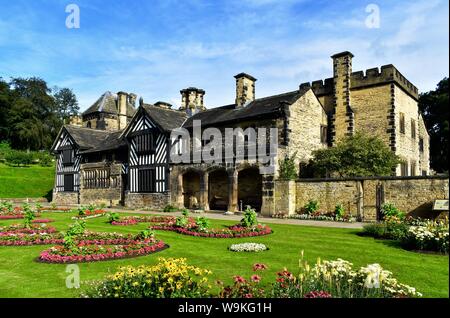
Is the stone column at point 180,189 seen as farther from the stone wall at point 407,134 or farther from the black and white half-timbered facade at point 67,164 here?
the stone wall at point 407,134

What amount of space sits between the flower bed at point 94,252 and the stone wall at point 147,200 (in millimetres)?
16940

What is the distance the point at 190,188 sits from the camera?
28.9 metres

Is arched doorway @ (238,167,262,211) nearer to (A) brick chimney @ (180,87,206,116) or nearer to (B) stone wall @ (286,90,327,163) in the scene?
(B) stone wall @ (286,90,327,163)

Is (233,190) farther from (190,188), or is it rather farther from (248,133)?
(190,188)

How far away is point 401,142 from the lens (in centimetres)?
2730

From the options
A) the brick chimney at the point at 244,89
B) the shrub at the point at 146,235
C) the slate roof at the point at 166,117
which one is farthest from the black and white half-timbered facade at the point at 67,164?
the shrub at the point at 146,235

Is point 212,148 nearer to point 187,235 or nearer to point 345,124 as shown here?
point 345,124

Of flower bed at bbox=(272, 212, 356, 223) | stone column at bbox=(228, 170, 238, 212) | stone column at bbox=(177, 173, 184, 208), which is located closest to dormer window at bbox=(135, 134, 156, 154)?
stone column at bbox=(177, 173, 184, 208)

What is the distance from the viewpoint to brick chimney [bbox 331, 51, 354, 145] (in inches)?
1093

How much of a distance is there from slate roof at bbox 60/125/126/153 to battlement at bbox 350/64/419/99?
2195 cm

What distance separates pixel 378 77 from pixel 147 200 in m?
20.9
